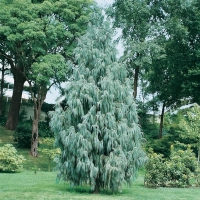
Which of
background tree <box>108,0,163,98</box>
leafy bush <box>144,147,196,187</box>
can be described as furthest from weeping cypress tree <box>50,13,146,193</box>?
background tree <box>108,0,163,98</box>

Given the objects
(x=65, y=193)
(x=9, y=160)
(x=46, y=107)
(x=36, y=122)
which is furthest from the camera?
(x=46, y=107)

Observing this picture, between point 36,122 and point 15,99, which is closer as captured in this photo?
point 36,122

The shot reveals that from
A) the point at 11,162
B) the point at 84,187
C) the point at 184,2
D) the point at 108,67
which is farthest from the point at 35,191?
the point at 184,2

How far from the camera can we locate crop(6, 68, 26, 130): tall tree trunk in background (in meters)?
31.4

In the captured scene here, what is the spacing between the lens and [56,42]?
86.6 ft

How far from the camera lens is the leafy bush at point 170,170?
1634 centimetres

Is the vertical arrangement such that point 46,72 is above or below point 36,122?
above

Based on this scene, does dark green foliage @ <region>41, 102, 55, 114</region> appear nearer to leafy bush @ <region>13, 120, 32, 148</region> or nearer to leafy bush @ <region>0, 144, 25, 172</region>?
leafy bush @ <region>13, 120, 32, 148</region>

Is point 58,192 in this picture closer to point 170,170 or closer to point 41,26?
point 170,170

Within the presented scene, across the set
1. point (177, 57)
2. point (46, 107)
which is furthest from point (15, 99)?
point (177, 57)

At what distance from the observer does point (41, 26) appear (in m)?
24.7

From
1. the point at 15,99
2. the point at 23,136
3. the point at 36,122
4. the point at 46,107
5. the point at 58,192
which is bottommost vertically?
the point at 58,192

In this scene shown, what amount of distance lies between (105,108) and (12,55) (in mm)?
18239

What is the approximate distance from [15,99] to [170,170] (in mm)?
17724
